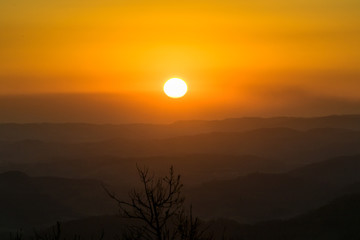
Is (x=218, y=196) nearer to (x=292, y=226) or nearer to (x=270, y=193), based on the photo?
(x=270, y=193)

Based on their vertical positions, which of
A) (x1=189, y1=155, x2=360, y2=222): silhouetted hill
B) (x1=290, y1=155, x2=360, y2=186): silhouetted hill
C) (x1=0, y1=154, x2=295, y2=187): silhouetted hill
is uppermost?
(x1=0, y1=154, x2=295, y2=187): silhouetted hill

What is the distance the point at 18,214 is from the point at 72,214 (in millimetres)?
10438

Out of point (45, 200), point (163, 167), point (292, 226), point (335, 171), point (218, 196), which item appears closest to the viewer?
point (292, 226)

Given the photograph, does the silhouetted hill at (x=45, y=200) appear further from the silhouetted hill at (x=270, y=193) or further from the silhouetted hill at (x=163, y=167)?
the silhouetted hill at (x=270, y=193)

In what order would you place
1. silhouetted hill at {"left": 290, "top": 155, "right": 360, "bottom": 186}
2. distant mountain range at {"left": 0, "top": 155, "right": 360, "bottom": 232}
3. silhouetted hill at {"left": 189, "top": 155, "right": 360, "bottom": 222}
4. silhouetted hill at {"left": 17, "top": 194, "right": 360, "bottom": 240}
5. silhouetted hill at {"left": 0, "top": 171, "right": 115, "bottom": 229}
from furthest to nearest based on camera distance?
silhouetted hill at {"left": 290, "top": 155, "right": 360, "bottom": 186} → silhouetted hill at {"left": 189, "top": 155, "right": 360, "bottom": 222} → distant mountain range at {"left": 0, "top": 155, "right": 360, "bottom": 232} → silhouetted hill at {"left": 0, "top": 171, "right": 115, "bottom": 229} → silhouetted hill at {"left": 17, "top": 194, "right": 360, "bottom": 240}

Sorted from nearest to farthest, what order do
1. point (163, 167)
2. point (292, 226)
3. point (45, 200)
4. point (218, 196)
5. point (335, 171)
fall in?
point (292, 226)
point (218, 196)
point (45, 200)
point (335, 171)
point (163, 167)

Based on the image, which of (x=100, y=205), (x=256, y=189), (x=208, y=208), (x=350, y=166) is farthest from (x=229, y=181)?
(x=350, y=166)

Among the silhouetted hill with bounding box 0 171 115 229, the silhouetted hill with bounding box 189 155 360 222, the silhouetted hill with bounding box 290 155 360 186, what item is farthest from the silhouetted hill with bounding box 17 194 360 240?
the silhouetted hill with bounding box 290 155 360 186

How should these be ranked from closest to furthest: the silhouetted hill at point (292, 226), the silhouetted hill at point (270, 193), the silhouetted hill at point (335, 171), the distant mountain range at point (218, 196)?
1. the silhouetted hill at point (292, 226)
2. the distant mountain range at point (218, 196)
3. the silhouetted hill at point (270, 193)
4. the silhouetted hill at point (335, 171)

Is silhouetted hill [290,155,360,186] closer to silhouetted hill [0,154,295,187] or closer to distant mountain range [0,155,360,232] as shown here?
distant mountain range [0,155,360,232]

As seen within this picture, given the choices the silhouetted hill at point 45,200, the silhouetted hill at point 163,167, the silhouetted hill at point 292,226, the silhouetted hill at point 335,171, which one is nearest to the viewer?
the silhouetted hill at point 292,226

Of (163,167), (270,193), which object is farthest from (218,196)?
(163,167)

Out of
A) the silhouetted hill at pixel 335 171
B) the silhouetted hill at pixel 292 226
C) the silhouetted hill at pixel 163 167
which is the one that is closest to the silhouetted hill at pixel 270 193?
the silhouetted hill at pixel 335 171

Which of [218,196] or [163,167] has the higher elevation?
[163,167]
